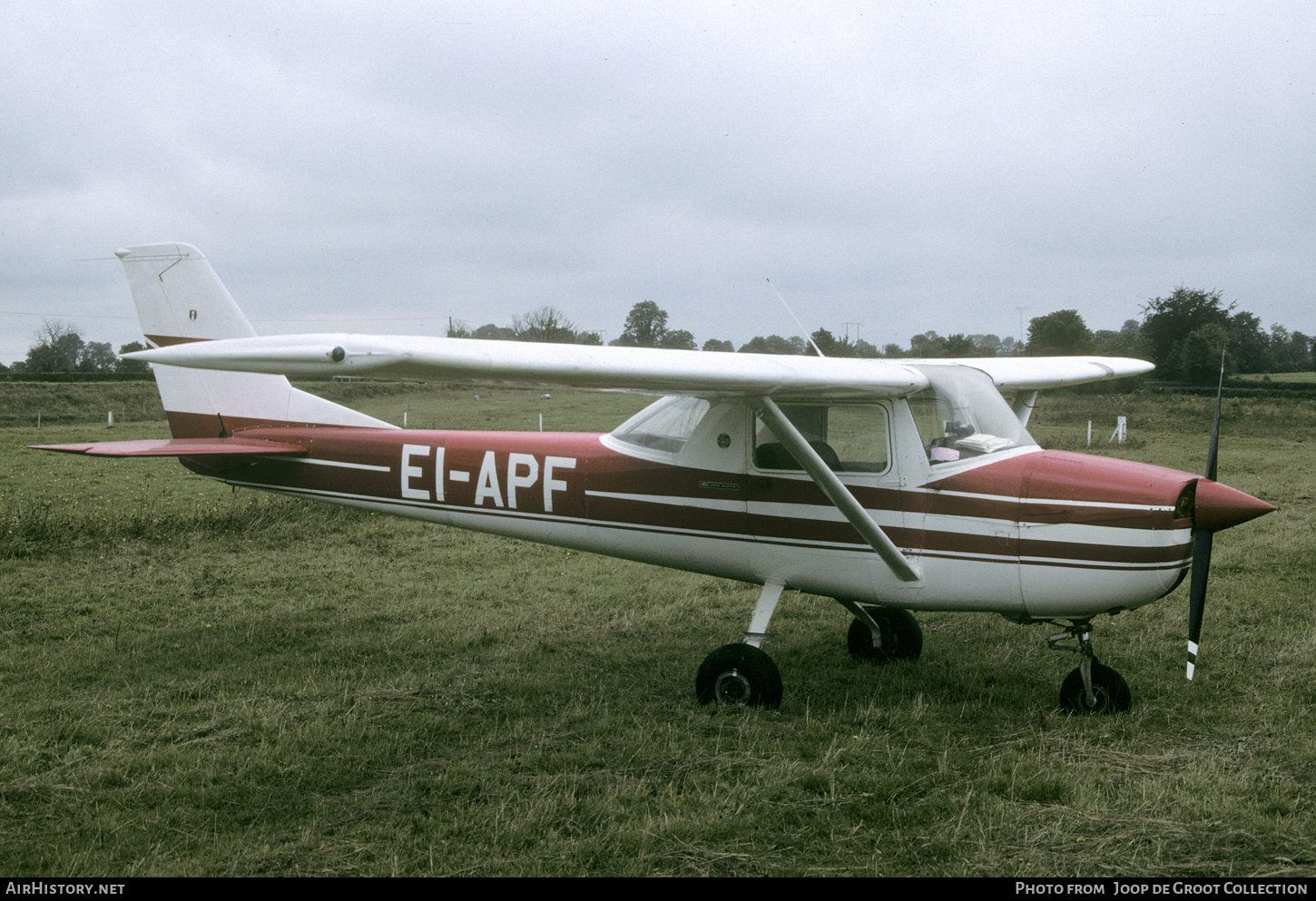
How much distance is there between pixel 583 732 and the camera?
5.31m

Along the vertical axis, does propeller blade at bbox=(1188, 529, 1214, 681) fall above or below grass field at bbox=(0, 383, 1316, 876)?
above

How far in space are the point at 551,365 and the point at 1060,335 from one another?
1149 inches

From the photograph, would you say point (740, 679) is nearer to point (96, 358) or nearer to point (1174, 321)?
point (1174, 321)

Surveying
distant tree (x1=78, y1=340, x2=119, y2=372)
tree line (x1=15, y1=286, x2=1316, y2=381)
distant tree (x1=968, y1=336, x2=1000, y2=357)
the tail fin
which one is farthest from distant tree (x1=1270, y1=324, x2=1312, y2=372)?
distant tree (x1=78, y1=340, x2=119, y2=372)

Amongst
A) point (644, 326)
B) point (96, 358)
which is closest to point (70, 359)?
point (96, 358)

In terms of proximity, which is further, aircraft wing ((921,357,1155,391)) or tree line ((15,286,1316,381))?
tree line ((15,286,1316,381))

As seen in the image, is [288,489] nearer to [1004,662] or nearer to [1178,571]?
[1004,662]

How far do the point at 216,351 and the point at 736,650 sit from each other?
3.63m

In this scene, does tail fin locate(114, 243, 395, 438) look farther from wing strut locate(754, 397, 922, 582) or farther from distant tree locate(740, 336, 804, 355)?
distant tree locate(740, 336, 804, 355)

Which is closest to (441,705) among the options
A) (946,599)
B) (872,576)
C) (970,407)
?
(872,576)

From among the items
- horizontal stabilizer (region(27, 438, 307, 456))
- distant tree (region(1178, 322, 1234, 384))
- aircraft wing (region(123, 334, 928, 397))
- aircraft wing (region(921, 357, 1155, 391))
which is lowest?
horizontal stabilizer (region(27, 438, 307, 456))

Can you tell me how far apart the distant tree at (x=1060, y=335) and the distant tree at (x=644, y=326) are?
12.1 metres

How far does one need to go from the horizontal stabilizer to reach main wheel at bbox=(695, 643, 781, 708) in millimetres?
4212

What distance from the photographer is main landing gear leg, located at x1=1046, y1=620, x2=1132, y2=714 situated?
554cm
